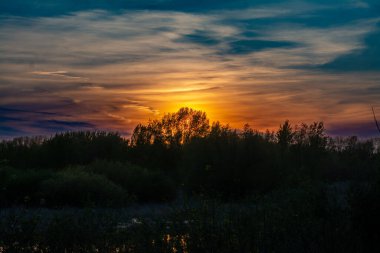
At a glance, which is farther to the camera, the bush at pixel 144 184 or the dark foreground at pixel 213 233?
the bush at pixel 144 184

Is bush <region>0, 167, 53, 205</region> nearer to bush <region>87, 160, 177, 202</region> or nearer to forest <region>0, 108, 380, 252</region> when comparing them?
forest <region>0, 108, 380, 252</region>

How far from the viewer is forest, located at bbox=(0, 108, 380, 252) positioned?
1020 centimetres

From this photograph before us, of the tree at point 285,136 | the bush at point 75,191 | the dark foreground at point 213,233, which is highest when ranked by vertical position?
the tree at point 285,136

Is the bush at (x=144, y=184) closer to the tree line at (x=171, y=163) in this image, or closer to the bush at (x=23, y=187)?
the tree line at (x=171, y=163)

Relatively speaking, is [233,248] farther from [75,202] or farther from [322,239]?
[75,202]

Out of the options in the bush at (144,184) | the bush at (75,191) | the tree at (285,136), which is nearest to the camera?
the bush at (75,191)

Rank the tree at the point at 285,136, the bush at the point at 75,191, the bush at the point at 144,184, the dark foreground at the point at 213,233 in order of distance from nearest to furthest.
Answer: the dark foreground at the point at 213,233, the bush at the point at 75,191, the bush at the point at 144,184, the tree at the point at 285,136

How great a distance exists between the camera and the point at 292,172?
106 ft

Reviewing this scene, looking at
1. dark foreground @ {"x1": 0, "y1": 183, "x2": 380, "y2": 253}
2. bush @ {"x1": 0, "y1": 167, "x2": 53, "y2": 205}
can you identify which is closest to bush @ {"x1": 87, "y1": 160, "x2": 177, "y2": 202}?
bush @ {"x1": 0, "y1": 167, "x2": 53, "y2": 205}

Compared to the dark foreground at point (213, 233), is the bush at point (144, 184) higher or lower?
higher

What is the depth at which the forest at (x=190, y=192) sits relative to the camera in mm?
10195

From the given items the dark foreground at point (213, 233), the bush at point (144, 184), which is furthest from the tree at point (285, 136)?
the dark foreground at point (213, 233)

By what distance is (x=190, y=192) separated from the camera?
31.3m

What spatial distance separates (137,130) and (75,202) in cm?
2077
